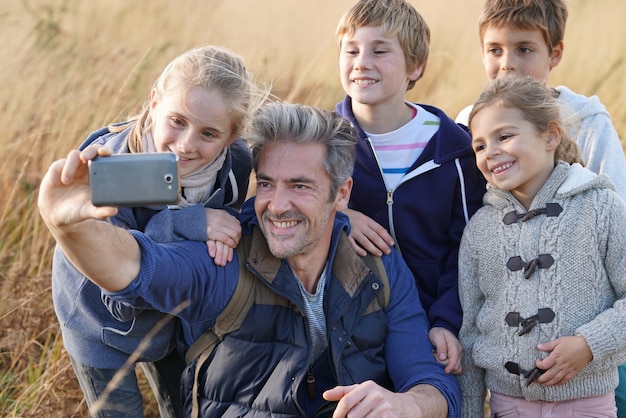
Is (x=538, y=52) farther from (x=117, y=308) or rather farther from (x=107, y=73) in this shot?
(x=107, y=73)

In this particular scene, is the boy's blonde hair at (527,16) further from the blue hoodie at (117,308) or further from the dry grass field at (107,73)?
the blue hoodie at (117,308)

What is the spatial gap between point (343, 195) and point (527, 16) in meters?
1.40

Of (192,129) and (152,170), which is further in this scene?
(192,129)

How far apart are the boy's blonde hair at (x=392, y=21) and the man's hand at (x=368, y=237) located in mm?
873

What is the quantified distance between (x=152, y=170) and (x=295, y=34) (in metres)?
5.23

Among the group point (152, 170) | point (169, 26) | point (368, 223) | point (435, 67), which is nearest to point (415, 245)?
point (368, 223)

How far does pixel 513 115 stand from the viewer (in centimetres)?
337

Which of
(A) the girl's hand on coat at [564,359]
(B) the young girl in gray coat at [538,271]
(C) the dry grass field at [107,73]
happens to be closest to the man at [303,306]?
(B) the young girl in gray coat at [538,271]

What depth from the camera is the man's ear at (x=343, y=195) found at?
3453 mm

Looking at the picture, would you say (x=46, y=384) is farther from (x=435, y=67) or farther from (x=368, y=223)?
(x=435, y=67)

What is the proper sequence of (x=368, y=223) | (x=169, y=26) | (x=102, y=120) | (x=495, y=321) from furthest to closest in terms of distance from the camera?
(x=169, y=26)
(x=102, y=120)
(x=368, y=223)
(x=495, y=321)

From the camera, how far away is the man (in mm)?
3074

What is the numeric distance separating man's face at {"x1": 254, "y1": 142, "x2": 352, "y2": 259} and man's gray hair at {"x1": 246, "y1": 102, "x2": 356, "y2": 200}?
3 centimetres

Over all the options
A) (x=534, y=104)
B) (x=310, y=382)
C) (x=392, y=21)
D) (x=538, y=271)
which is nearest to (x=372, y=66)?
(x=392, y=21)
